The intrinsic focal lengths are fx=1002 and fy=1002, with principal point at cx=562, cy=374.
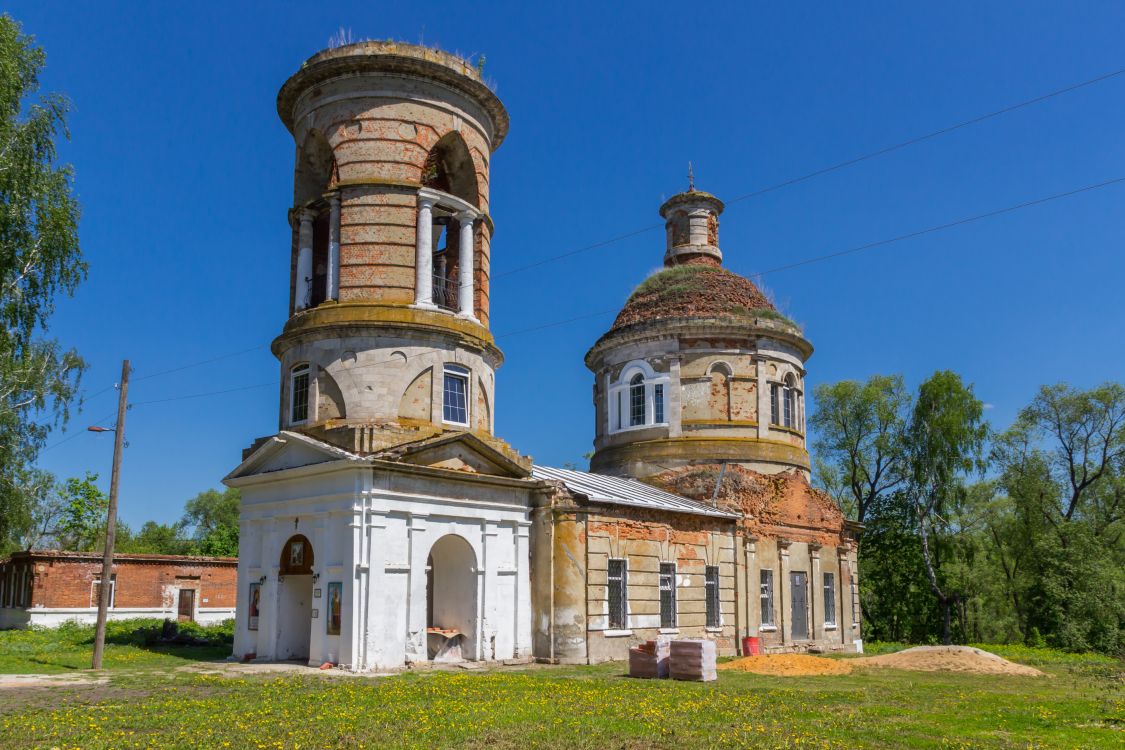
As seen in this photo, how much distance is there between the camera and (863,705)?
1641cm

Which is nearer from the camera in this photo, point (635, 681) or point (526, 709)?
point (526, 709)

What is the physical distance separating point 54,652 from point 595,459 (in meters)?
18.4

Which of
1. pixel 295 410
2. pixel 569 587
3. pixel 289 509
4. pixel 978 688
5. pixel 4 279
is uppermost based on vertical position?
pixel 4 279

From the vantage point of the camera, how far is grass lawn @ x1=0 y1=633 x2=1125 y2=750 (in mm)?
12078

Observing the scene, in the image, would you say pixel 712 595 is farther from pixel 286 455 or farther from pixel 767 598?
pixel 286 455

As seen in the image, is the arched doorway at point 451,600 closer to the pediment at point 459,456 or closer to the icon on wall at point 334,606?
the pediment at point 459,456

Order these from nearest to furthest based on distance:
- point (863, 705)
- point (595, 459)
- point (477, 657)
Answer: point (863, 705)
point (477, 657)
point (595, 459)

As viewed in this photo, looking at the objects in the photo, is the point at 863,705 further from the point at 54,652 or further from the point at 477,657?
the point at 54,652

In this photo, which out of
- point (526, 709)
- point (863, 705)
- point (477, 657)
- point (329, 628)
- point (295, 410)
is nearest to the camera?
point (526, 709)

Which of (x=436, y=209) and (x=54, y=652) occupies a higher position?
(x=436, y=209)

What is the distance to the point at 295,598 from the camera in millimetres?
23516

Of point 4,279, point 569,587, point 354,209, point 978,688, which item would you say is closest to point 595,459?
point 569,587

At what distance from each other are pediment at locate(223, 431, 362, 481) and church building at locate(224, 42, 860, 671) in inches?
2.3

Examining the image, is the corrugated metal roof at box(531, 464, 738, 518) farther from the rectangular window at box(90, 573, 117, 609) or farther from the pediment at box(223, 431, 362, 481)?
the rectangular window at box(90, 573, 117, 609)
